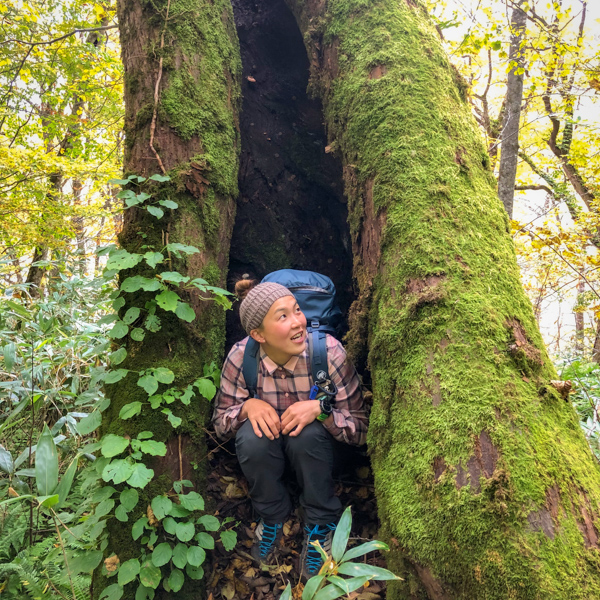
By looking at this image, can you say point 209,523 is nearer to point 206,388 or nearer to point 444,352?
point 206,388

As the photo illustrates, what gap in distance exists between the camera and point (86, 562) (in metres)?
1.99

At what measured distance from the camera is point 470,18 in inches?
312

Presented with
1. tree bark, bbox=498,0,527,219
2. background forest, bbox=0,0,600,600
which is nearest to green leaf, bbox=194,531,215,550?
background forest, bbox=0,0,600,600

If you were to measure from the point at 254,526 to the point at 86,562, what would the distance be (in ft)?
4.39

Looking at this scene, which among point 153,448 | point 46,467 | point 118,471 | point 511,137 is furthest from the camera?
point 511,137

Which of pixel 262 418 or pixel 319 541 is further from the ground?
pixel 262 418

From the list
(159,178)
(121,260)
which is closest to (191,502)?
(121,260)

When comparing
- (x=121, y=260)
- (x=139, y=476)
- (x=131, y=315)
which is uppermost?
(x=121, y=260)

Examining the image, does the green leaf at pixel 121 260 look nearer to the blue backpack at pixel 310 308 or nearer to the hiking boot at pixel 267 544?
the blue backpack at pixel 310 308

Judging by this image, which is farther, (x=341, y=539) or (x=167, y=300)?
(x=167, y=300)

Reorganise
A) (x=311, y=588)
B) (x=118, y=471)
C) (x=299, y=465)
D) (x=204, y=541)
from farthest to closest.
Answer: (x=299, y=465) → (x=204, y=541) → (x=118, y=471) → (x=311, y=588)

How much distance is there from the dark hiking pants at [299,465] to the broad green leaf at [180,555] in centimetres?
62

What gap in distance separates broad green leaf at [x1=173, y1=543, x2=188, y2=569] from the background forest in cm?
9

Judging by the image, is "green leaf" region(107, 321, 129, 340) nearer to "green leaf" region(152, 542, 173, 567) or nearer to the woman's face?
the woman's face
